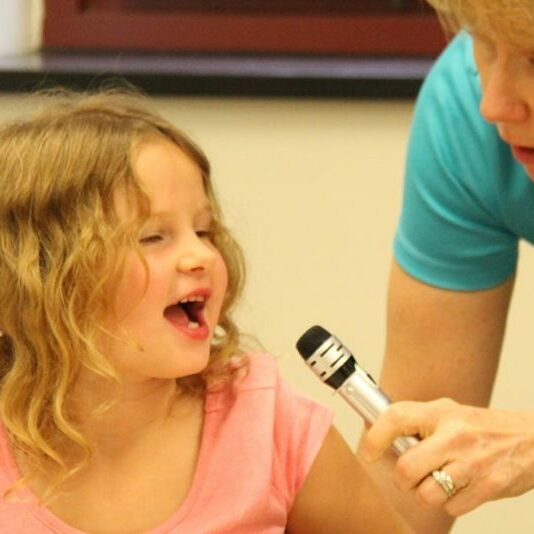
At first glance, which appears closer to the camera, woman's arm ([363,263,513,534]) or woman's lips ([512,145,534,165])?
woman's lips ([512,145,534,165])

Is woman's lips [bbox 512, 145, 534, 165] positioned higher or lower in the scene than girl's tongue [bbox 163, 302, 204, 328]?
higher

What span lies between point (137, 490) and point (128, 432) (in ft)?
0.17

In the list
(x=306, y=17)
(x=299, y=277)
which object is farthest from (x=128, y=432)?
(x=306, y=17)

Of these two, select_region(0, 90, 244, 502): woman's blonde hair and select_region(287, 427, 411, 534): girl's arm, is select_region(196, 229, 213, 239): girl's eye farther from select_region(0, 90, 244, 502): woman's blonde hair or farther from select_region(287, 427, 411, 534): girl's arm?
select_region(287, 427, 411, 534): girl's arm

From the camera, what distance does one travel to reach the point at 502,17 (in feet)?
3.05

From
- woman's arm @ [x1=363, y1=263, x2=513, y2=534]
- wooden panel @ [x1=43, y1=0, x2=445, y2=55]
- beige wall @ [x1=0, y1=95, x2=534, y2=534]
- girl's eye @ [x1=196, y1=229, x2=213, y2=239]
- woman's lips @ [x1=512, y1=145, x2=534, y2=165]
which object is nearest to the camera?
woman's lips @ [x1=512, y1=145, x2=534, y2=165]

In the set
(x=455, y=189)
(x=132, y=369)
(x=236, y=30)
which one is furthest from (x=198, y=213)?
(x=236, y=30)

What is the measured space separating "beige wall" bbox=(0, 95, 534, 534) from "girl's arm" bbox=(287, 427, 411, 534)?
660 mm

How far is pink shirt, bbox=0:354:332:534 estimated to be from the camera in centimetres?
109

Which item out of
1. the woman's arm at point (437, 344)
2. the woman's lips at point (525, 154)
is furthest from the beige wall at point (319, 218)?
the woman's lips at point (525, 154)

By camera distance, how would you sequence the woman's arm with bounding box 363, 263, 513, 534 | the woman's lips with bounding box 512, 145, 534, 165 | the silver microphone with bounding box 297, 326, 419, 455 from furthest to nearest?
the woman's arm with bounding box 363, 263, 513, 534, the woman's lips with bounding box 512, 145, 534, 165, the silver microphone with bounding box 297, 326, 419, 455

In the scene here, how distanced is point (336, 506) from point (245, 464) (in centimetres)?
10

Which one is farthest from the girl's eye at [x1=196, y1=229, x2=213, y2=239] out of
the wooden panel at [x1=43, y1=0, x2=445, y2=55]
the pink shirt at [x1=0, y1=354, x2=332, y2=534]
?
the wooden panel at [x1=43, y1=0, x2=445, y2=55]

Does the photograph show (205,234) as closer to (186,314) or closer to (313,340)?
(186,314)
